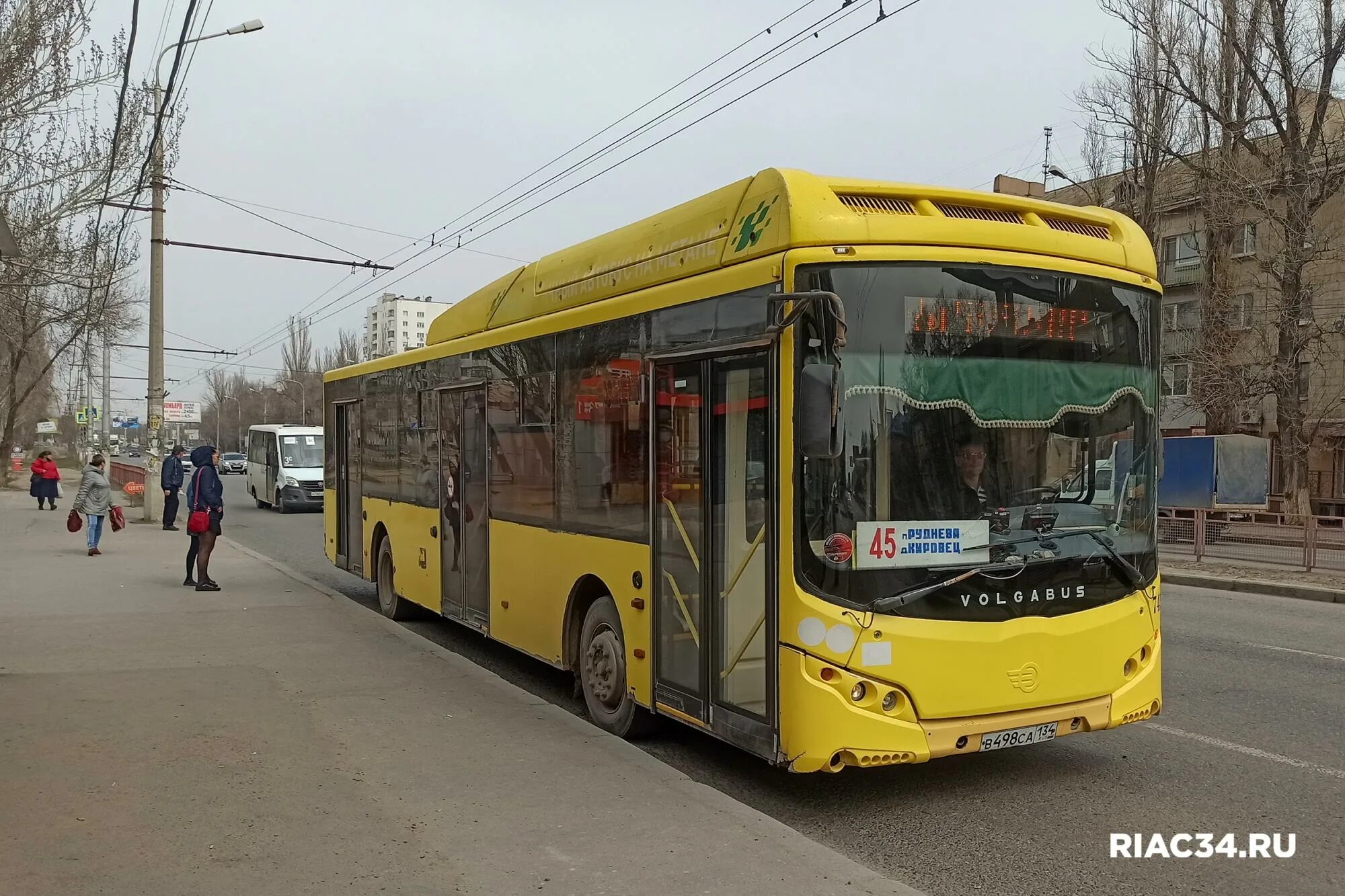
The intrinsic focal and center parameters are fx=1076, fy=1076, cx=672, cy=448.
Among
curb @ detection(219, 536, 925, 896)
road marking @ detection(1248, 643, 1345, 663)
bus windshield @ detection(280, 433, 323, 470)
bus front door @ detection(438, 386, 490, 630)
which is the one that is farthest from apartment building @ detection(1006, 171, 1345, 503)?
bus windshield @ detection(280, 433, 323, 470)

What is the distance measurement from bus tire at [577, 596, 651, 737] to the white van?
1027 inches

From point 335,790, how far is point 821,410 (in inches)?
120

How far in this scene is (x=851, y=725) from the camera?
5059mm

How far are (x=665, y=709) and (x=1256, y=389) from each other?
2624cm

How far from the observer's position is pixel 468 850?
4566 mm

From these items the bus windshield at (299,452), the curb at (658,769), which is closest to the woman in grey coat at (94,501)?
the curb at (658,769)

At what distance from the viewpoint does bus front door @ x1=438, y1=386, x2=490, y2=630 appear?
9141mm

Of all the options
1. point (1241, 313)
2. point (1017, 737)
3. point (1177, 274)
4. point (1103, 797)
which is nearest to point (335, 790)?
point (1017, 737)

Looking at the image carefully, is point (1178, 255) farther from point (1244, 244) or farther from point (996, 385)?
point (996, 385)

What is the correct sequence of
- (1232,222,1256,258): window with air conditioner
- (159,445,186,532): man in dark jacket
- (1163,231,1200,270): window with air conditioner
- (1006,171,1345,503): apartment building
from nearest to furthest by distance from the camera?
(159,445,186,532): man in dark jacket
(1006,171,1345,503): apartment building
(1232,222,1256,258): window with air conditioner
(1163,231,1200,270): window with air conditioner

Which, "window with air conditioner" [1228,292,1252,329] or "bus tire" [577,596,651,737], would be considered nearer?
"bus tire" [577,596,651,737]

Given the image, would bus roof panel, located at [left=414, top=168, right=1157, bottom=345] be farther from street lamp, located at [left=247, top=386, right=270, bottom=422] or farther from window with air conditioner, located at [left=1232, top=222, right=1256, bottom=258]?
street lamp, located at [left=247, top=386, right=270, bottom=422]

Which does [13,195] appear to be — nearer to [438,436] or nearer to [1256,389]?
[438,436]

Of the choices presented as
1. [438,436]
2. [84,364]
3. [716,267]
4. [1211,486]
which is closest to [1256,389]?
[1211,486]
